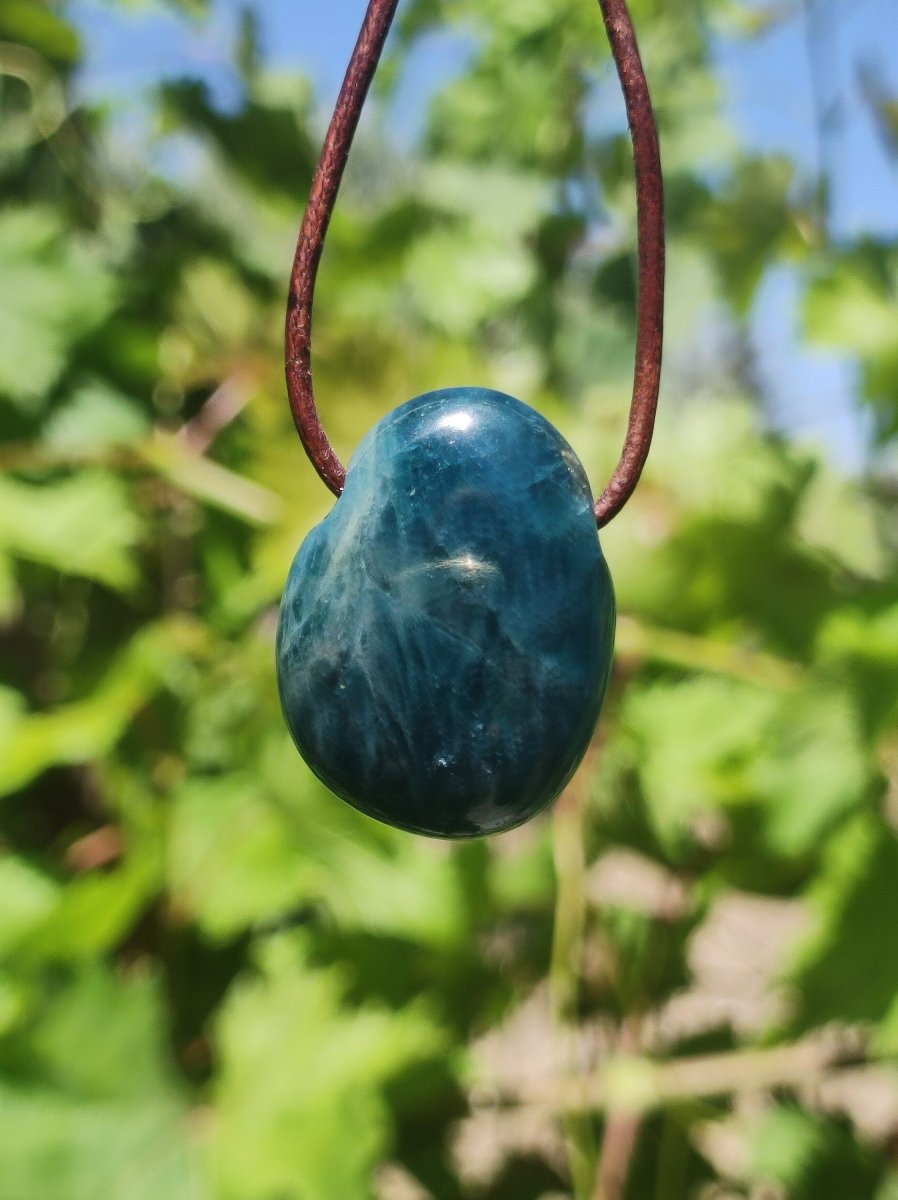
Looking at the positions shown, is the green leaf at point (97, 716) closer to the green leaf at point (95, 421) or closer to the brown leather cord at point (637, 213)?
the green leaf at point (95, 421)

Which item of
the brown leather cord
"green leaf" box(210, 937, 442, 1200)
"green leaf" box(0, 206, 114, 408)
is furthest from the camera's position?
"green leaf" box(0, 206, 114, 408)

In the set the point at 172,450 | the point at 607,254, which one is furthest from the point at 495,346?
the point at 172,450

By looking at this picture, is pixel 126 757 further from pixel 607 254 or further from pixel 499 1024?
pixel 607 254

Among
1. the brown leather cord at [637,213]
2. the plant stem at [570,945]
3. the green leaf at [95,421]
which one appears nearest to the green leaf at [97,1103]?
the plant stem at [570,945]

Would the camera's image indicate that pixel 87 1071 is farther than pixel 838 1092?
No

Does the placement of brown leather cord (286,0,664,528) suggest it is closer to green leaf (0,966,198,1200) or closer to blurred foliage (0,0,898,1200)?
blurred foliage (0,0,898,1200)

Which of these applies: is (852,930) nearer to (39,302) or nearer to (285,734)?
(285,734)

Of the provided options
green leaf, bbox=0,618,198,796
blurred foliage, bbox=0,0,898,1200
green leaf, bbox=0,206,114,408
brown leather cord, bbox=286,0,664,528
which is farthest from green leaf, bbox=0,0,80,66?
brown leather cord, bbox=286,0,664,528
